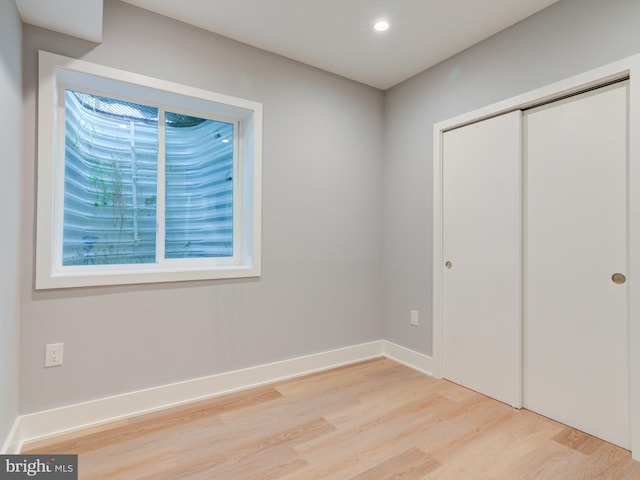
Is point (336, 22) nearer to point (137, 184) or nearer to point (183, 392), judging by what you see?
point (137, 184)

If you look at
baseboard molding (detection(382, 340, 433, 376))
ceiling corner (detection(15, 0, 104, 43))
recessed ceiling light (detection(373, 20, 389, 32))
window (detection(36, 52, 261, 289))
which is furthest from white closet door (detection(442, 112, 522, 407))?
ceiling corner (detection(15, 0, 104, 43))

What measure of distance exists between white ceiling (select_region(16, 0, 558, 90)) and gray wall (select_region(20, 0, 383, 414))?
0.41 ft

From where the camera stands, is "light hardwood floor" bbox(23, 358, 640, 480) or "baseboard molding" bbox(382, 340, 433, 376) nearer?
"light hardwood floor" bbox(23, 358, 640, 480)

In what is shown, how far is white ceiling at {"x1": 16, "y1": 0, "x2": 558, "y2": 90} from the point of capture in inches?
76.2

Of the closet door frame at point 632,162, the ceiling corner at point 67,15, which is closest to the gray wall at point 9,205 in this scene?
the ceiling corner at point 67,15

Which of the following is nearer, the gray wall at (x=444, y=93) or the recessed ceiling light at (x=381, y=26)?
the gray wall at (x=444, y=93)

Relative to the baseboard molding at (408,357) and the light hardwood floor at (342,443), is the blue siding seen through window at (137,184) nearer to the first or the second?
the light hardwood floor at (342,443)

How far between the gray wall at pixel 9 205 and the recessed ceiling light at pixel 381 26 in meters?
2.02

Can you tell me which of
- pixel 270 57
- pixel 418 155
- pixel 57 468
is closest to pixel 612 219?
pixel 418 155

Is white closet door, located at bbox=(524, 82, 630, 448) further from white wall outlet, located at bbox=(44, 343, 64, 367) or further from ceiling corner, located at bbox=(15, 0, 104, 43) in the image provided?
white wall outlet, located at bbox=(44, 343, 64, 367)

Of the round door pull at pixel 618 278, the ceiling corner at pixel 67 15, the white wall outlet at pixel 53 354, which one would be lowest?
the white wall outlet at pixel 53 354

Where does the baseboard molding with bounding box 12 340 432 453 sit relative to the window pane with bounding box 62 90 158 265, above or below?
below

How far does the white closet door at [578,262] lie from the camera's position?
1.89 meters

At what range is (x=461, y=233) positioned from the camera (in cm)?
269
